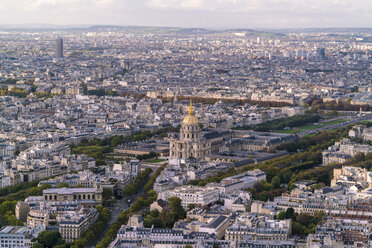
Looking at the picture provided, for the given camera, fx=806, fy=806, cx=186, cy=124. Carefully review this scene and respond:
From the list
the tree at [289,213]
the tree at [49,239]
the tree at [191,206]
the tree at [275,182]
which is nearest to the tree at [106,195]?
the tree at [191,206]

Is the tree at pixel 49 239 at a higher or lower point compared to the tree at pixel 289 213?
lower

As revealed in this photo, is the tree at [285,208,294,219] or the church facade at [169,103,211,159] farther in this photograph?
the church facade at [169,103,211,159]

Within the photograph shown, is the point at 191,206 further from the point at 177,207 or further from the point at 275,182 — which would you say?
the point at 275,182

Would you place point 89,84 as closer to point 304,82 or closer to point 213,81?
point 213,81

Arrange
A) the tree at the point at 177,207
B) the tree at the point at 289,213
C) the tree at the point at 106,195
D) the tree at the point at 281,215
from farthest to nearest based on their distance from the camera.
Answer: the tree at the point at 106,195
the tree at the point at 177,207
the tree at the point at 289,213
the tree at the point at 281,215

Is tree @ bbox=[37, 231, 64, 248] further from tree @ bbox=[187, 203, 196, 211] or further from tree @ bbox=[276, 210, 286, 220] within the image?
tree @ bbox=[276, 210, 286, 220]

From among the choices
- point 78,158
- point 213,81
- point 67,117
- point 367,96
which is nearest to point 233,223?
point 78,158

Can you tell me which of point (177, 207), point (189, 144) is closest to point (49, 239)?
point (177, 207)

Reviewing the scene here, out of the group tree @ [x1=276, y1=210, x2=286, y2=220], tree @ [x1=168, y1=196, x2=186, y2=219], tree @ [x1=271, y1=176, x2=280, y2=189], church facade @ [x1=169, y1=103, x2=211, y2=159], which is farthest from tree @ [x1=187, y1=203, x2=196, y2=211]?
church facade @ [x1=169, y1=103, x2=211, y2=159]

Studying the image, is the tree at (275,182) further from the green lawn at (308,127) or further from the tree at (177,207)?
the green lawn at (308,127)
